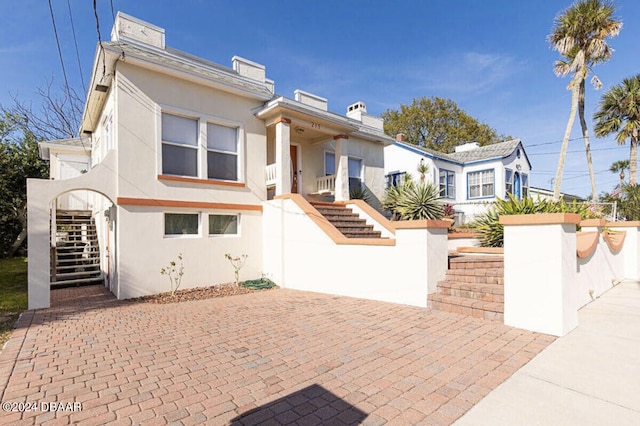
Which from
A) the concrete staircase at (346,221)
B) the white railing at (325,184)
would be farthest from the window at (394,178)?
the concrete staircase at (346,221)

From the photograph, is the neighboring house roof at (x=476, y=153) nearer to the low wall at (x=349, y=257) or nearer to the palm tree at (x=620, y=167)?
the low wall at (x=349, y=257)

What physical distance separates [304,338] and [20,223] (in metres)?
19.0

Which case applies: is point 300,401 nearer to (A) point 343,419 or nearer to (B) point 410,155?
(A) point 343,419

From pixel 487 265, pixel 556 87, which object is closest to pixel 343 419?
pixel 487 265

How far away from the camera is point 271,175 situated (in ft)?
33.2

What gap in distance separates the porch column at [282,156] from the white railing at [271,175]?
0.27 m

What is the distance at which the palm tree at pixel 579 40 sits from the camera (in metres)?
15.7

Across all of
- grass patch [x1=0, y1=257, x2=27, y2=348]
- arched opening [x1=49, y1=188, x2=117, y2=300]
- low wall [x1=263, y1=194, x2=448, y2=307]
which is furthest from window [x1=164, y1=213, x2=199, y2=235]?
grass patch [x1=0, y1=257, x2=27, y2=348]

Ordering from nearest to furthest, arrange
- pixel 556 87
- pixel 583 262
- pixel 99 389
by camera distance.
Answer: pixel 99 389, pixel 583 262, pixel 556 87

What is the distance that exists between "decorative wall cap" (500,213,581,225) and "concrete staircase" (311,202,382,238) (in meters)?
4.79

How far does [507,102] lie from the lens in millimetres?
19750

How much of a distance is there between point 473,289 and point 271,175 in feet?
22.1

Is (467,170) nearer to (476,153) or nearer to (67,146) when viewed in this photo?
(476,153)

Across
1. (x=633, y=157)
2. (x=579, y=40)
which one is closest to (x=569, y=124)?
(x=579, y=40)
